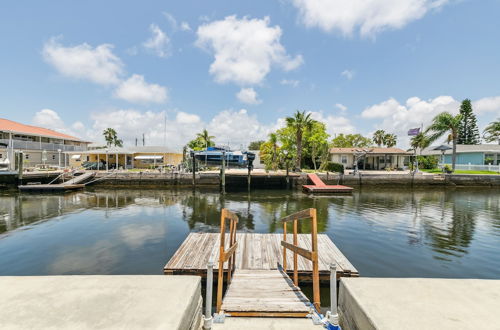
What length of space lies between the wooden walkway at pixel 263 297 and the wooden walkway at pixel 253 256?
101cm

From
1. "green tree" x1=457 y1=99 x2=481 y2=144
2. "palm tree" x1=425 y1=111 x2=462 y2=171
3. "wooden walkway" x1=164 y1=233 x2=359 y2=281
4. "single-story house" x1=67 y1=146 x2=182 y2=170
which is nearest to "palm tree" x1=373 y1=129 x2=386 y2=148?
"green tree" x1=457 y1=99 x2=481 y2=144

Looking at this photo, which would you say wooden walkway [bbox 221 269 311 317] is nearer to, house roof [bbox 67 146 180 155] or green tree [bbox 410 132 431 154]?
house roof [bbox 67 146 180 155]

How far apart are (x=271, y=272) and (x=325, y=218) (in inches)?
392

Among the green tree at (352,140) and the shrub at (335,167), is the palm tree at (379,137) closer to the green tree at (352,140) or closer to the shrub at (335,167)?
the green tree at (352,140)

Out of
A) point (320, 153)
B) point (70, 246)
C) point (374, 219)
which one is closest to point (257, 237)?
point (70, 246)

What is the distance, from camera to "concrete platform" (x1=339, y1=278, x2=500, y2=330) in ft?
8.70

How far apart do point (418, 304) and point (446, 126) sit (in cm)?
4556

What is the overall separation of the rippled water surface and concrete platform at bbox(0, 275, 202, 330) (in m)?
4.23

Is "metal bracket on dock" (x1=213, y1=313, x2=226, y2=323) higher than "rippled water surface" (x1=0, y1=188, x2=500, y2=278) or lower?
higher

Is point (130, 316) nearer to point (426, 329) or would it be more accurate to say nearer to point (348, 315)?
point (348, 315)

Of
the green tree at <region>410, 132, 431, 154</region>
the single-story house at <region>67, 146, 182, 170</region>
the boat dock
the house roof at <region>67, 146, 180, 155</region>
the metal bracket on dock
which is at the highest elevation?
the green tree at <region>410, 132, 431, 154</region>

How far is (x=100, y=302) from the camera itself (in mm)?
3072

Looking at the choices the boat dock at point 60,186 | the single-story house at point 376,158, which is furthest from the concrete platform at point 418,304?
the single-story house at point 376,158

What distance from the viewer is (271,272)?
5.42 meters
